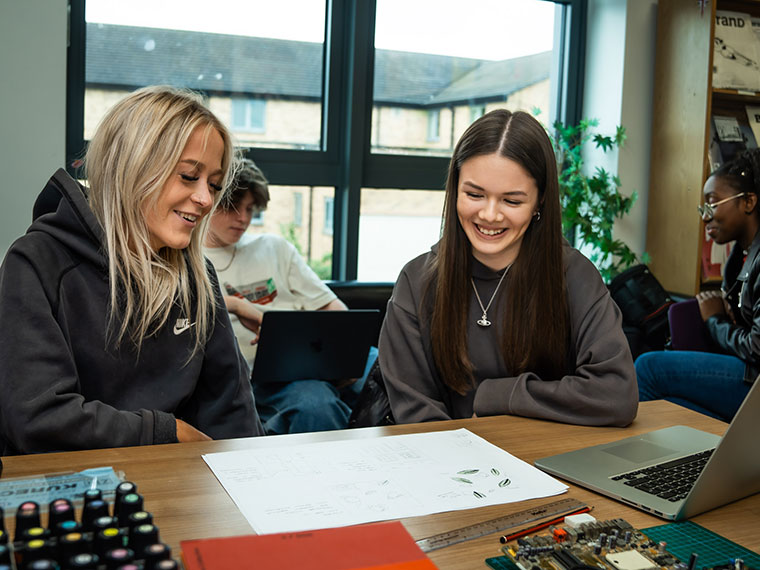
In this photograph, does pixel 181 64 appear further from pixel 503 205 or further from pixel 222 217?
pixel 503 205

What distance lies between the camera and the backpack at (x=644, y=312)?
3.40 meters

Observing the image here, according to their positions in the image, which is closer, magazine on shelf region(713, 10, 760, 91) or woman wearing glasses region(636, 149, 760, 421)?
woman wearing glasses region(636, 149, 760, 421)

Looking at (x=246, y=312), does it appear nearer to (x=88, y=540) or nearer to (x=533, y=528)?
(x=533, y=528)

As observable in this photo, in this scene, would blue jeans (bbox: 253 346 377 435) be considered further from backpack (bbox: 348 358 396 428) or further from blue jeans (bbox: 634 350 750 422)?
blue jeans (bbox: 634 350 750 422)

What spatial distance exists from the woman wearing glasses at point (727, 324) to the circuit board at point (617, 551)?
6.02 feet

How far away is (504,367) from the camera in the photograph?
164cm

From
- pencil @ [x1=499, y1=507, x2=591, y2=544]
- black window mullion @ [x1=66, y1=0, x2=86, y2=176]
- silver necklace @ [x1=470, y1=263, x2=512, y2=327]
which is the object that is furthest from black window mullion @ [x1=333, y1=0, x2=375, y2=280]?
pencil @ [x1=499, y1=507, x2=591, y2=544]

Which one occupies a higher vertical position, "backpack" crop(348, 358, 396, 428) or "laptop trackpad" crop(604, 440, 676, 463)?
"laptop trackpad" crop(604, 440, 676, 463)

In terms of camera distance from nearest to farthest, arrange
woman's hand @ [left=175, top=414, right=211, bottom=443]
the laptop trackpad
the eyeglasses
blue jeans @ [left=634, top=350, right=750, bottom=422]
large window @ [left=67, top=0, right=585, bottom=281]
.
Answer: the laptop trackpad
woman's hand @ [left=175, top=414, right=211, bottom=443]
blue jeans @ [left=634, top=350, right=750, bottom=422]
the eyeglasses
large window @ [left=67, top=0, right=585, bottom=281]

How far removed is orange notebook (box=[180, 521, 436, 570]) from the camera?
0.75m

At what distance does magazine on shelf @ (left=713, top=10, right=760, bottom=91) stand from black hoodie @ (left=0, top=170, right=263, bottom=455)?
3.12 metres

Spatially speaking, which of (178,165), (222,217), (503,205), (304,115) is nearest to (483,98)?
(304,115)

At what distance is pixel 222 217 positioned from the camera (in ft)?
9.21


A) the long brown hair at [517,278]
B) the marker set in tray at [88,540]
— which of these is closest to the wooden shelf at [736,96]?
the long brown hair at [517,278]
